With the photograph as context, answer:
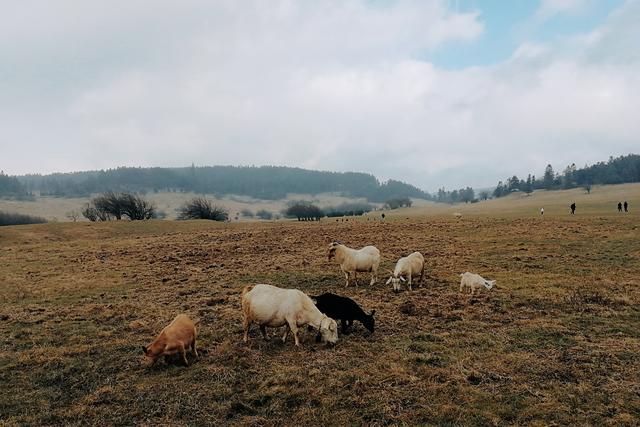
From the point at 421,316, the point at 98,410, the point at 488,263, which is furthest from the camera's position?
the point at 488,263

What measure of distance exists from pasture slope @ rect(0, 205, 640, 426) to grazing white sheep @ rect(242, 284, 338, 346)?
55 cm

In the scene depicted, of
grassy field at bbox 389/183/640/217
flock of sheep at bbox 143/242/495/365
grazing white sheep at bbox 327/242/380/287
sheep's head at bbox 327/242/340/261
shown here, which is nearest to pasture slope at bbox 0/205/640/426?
flock of sheep at bbox 143/242/495/365

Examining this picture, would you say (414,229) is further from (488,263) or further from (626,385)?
(626,385)

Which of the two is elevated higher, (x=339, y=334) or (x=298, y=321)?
(x=298, y=321)

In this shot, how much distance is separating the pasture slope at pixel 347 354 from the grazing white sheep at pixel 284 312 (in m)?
0.55

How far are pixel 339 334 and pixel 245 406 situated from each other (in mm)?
4508

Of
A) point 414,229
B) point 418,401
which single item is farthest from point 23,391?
point 414,229

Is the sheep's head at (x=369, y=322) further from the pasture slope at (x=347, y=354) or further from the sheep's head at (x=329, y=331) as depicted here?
the sheep's head at (x=329, y=331)

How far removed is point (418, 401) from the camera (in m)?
7.92

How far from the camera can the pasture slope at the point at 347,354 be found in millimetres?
7762

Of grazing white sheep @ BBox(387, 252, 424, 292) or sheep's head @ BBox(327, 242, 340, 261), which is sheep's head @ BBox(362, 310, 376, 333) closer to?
grazing white sheep @ BBox(387, 252, 424, 292)

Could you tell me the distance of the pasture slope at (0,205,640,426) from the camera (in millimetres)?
7762

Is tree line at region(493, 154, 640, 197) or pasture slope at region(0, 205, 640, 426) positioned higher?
tree line at region(493, 154, 640, 197)

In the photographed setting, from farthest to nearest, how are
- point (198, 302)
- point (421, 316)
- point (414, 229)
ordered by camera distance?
point (414, 229), point (198, 302), point (421, 316)
